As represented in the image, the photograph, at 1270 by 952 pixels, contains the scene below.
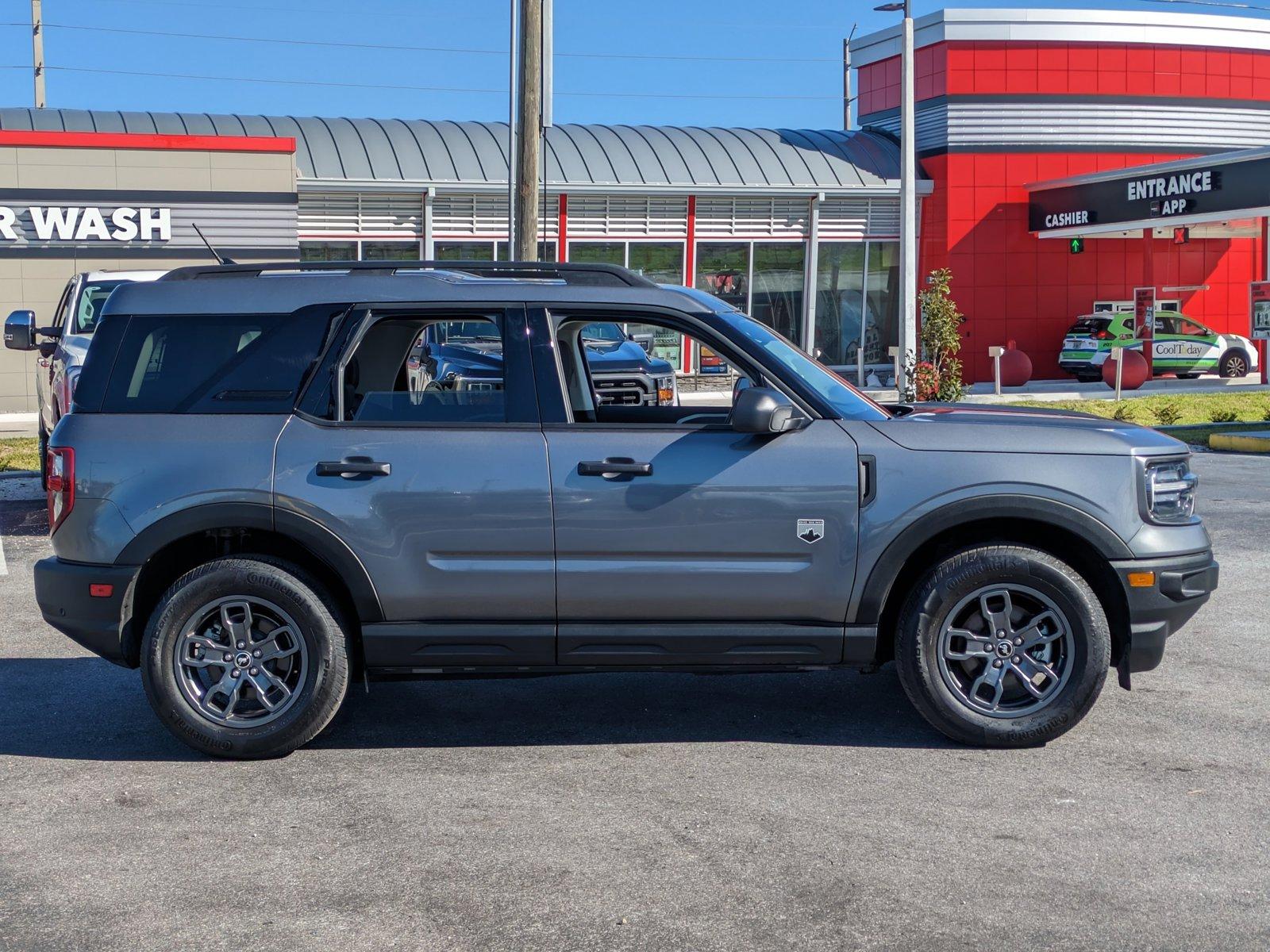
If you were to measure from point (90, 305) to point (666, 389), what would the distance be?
17.5 ft

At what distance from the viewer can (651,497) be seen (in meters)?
5.43

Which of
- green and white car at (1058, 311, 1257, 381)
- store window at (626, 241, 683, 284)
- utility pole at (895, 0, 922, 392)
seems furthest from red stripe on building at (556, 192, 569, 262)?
green and white car at (1058, 311, 1257, 381)

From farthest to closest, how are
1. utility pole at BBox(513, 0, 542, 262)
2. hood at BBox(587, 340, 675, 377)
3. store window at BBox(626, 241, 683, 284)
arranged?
store window at BBox(626, 241, 683, 284), utility pole at BBox(513, 0, 542, 262), hood at BBox(587, 340, 675, 377)

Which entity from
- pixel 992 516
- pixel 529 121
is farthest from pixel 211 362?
pixel 529 121

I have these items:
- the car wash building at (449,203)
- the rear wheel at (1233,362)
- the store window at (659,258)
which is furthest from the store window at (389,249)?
the rear wheel at (1233,362)

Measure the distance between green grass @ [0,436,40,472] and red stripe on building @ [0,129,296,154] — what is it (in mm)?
→ 7802

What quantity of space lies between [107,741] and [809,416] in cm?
316

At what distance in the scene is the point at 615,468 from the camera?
214 inches

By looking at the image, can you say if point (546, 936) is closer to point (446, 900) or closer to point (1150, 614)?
point (446, 900)

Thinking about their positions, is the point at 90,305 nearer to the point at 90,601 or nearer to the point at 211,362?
the point at 211,362

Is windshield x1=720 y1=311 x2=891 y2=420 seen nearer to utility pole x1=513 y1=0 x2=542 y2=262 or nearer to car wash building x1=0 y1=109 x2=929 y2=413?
utility pole x1=513 y1=0 x2=542 y2=262

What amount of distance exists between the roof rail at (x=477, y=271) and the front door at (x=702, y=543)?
2.33ft

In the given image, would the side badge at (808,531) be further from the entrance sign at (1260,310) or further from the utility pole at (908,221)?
the entrance sign at (1260,310)

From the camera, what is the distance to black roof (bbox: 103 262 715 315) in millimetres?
5672
